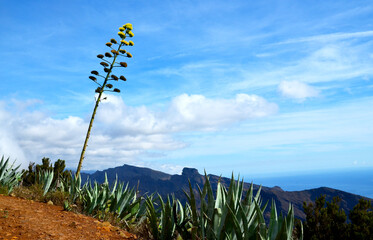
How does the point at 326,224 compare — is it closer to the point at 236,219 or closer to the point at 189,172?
the point at 236,219

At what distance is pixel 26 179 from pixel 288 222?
1216cm

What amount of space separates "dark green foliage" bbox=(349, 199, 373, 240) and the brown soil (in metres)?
5.02

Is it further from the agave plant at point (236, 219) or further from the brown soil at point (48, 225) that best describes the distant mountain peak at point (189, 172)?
the agave plant at point (236, 219)

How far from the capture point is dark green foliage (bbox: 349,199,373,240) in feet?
21.8

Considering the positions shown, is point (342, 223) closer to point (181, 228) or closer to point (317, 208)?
point (317, 208)

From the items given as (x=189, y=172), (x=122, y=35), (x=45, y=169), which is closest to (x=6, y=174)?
(x=45, y=169)

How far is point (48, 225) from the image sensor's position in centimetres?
547

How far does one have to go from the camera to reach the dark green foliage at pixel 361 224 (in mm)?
6652

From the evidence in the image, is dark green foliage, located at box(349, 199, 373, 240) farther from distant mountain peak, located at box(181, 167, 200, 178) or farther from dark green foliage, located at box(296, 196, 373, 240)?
distant mountain peak, located at box(181, 167, 200, 178)

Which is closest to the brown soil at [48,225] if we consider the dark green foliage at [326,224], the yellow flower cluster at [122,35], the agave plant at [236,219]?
the agave plant at [236,219]

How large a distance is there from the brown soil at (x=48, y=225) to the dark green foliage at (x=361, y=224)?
5021 millimetres

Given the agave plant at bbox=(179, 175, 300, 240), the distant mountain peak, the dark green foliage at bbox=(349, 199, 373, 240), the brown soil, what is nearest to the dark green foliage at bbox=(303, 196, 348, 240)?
the dark green foliage at bbox=(349, 199, 373, 240)

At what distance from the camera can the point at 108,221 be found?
6508mm

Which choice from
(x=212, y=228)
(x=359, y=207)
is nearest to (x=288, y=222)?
(x=212, y=228)
